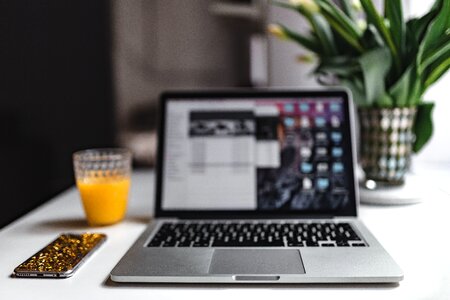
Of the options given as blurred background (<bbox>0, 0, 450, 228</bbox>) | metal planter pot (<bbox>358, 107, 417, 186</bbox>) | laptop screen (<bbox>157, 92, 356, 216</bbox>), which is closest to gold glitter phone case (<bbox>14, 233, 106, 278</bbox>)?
laptop screen (<bbox>157, 92, 356, 216</bbox>)

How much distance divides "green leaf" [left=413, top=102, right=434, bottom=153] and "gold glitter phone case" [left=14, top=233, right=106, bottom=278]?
2.00 ft

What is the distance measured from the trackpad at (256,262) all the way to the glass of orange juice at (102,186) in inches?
8.4

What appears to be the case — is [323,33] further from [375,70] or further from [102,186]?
[102,186]

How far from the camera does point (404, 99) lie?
2.82 feet

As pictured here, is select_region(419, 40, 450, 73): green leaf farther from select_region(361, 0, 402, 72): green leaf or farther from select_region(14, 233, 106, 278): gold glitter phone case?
select_region(14, 233, 106, 278): gold glitter phone case

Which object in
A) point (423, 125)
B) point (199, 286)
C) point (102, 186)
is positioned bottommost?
point (199, 286)

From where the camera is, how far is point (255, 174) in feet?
2.64

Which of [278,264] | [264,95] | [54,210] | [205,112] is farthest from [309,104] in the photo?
[54,210]

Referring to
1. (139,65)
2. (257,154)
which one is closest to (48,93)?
(139,65)

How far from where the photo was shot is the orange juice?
0.74 m

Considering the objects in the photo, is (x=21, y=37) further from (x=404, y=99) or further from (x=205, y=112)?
(x=404, y=99)

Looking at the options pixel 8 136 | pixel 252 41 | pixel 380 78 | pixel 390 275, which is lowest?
pixel 390 275

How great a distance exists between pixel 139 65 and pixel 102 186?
0.50 metres

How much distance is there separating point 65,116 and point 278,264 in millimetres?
650
